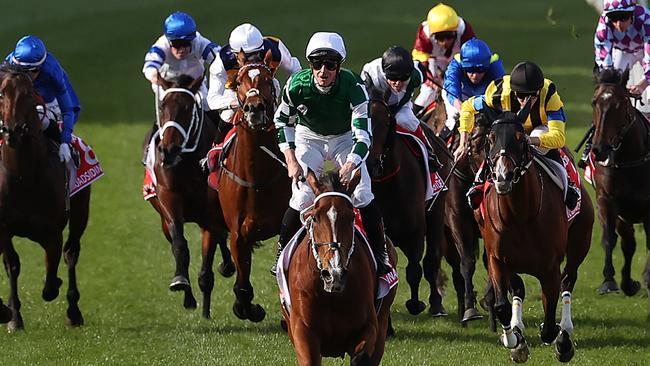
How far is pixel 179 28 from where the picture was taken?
42.8 feet

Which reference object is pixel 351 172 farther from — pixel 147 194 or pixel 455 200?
pixel 147 194

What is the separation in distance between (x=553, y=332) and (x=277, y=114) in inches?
106

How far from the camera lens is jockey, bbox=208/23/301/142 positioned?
1122cm

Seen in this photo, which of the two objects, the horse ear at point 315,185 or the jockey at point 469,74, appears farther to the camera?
the jockey at point 469,74

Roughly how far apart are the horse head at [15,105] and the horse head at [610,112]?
15.9ft

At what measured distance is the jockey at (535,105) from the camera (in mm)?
10164

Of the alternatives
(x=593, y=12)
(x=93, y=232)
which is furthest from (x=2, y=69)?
(x=593, y=12)

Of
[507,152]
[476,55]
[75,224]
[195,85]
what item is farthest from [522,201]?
[75,224]

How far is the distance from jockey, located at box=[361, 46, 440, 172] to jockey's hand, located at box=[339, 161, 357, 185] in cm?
304

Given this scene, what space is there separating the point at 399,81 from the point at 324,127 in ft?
7.52

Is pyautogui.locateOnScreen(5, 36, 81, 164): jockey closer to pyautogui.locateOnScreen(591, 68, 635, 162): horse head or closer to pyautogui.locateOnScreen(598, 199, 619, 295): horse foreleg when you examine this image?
pyautogui.locateOnScreen(591, 68, 635, 162): horse head

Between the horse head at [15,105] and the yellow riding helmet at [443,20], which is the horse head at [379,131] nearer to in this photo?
the horse head at [15,105]

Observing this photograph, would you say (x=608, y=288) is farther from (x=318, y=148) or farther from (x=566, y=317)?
(x=318, y=148)

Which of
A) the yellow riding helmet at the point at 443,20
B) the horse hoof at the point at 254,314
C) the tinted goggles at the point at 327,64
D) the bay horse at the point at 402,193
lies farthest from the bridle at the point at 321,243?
the yellow riding helmet at the point at 443,20
